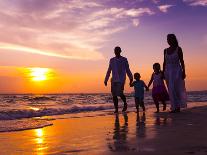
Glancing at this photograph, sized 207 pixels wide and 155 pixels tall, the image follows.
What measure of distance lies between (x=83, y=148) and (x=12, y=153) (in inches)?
33.5

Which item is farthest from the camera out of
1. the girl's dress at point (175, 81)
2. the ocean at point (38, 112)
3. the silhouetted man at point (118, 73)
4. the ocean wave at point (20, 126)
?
the silhouetted man at point (118, 73)

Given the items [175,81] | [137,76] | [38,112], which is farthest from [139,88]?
[38,112]

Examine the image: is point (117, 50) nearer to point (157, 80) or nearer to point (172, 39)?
point (157, 80)

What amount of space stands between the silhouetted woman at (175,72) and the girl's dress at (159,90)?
2.50m

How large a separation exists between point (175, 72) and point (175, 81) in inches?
10.3

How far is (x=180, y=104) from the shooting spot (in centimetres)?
1096

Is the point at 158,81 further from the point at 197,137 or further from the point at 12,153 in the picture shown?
the point at 12,153

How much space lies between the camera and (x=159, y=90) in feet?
44.7

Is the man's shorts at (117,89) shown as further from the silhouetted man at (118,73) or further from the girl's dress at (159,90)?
the girl's dress at (159,90)

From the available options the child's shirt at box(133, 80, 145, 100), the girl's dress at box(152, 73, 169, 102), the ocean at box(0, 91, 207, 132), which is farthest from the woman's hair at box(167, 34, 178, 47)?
the ocean at box(0, 91, 207, 132)

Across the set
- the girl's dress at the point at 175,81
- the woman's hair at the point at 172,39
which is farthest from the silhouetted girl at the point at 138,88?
the woman's hair at the point at 172,39

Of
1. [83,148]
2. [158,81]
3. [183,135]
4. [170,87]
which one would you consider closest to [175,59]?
[170,87]

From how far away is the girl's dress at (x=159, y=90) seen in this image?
1349 centimetres

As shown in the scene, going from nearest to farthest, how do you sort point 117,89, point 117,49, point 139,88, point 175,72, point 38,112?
point 175,72, point 117,49, point 117,89, point 139,88, point 38,112
